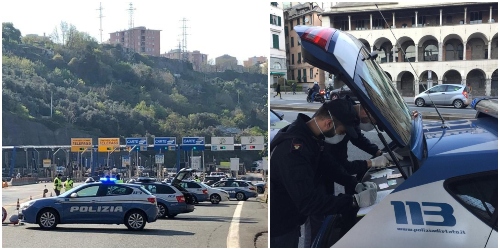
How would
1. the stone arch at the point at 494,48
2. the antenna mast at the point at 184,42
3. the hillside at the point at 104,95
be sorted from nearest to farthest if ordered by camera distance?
the stone arch at the point at 494,48
the hillside at the point at 104,95
the antenna mast at the point at 184,42

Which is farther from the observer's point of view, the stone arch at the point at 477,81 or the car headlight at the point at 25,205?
the car headlight at the point at 25,205

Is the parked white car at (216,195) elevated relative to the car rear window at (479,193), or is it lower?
lower

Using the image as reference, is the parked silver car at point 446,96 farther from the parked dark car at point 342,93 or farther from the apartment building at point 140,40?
the apartment building at point 140,40

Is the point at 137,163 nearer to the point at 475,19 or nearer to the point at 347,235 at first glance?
the point at 347,235

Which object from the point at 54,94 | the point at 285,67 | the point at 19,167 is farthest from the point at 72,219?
the point at 285,67

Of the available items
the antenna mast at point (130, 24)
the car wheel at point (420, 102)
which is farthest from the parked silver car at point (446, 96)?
the antenna mast at point (130, 24)

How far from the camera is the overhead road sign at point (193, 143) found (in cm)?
350

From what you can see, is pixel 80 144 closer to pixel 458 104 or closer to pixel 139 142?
pixel 139 142

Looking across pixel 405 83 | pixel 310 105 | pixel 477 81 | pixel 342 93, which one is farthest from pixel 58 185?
pixel 477 81

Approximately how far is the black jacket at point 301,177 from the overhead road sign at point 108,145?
1014mm

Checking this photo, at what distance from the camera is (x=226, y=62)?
11.9 ft

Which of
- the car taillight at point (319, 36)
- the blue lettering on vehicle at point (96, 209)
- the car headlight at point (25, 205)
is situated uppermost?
the car taillight at point (319, 36)

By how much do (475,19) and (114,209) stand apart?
2.38 meters

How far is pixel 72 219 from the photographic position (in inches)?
143
